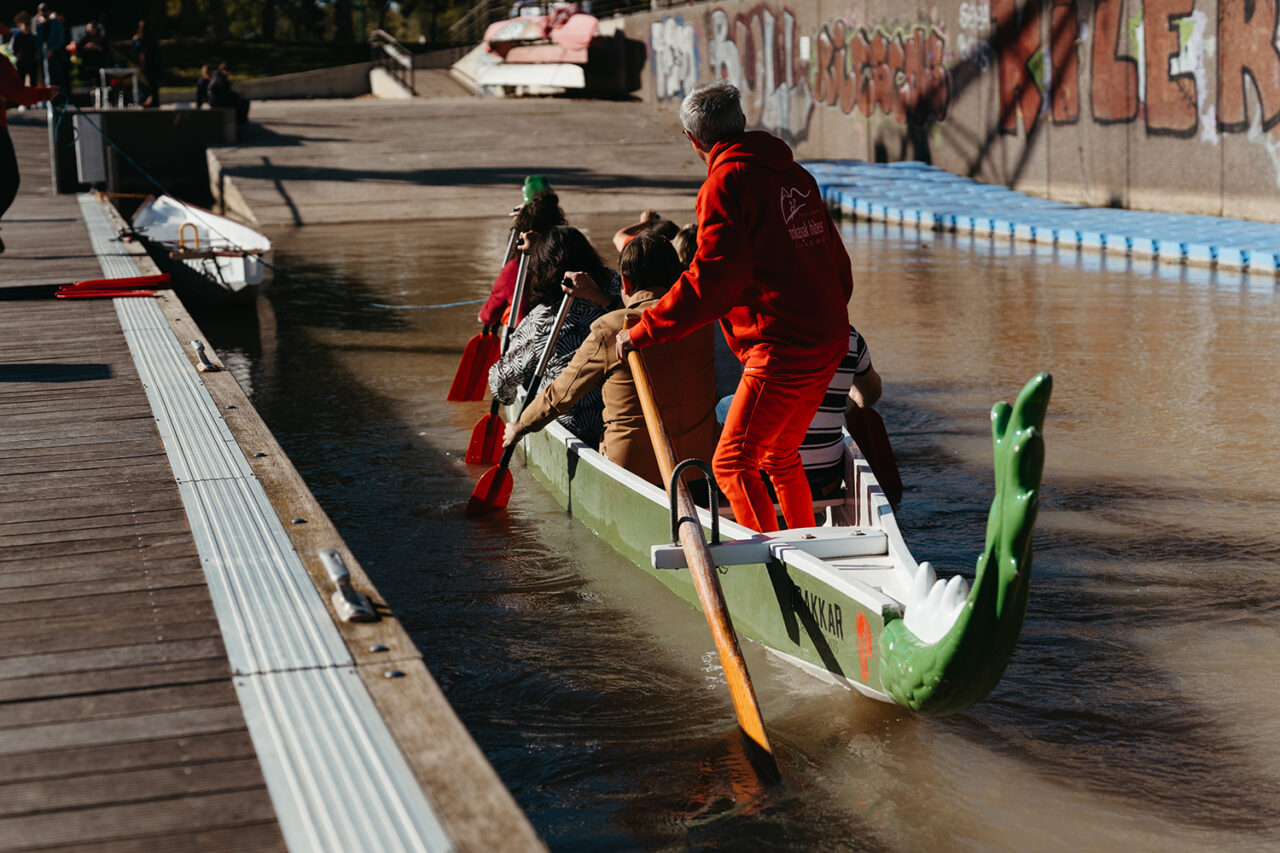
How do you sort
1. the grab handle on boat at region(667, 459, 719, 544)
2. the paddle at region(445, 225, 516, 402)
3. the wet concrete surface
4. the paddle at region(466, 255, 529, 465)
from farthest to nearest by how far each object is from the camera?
the wet concrete surface < the paddle at region(445, 225, 516, 402) < the paddle at region(466, 255, 529, 465) < the grab handle on boat at region(667, 459, 719, 544)

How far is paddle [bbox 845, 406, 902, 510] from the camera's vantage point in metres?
6.43

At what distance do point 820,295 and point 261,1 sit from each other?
57.4m

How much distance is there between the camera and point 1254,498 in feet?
21.4

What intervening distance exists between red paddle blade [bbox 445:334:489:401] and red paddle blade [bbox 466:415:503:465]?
1353mm

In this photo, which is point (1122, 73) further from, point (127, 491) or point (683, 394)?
point (127, 491)

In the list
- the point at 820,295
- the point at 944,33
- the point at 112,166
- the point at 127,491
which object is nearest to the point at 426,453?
the point at 127,491

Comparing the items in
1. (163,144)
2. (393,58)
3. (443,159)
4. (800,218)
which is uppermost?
(393,58)

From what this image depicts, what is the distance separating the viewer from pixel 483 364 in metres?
9.17

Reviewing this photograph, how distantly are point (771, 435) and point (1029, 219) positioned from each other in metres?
13.1

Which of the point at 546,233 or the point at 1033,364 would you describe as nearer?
the point at 546,233

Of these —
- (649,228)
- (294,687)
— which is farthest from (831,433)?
(294,687)

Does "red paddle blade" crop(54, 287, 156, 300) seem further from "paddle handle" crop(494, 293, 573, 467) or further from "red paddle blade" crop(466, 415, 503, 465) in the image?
"paddle handle" crop(494, 293, 573, 467)

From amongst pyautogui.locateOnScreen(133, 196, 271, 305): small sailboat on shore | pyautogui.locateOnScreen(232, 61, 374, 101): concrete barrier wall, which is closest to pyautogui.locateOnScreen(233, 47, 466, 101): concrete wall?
pyautogui.locateOnScreen(232, 61, 374, 101): concrete barrier wall

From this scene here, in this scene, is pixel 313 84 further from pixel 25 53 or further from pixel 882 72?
pixel 882 72
